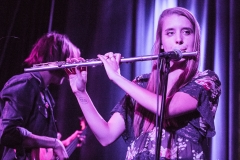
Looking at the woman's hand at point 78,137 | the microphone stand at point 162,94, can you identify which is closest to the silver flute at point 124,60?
the microphone stand at point 162,94

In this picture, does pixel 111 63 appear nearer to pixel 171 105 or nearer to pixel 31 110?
pixel 171 105

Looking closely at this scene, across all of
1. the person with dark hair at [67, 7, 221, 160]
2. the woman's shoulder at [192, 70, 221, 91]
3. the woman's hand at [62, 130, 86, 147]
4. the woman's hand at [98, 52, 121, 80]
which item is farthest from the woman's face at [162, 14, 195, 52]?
the woman's hand at [62, 130, 86, 147]

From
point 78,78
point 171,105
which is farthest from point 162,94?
point 78,78

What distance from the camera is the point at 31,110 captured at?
226cm

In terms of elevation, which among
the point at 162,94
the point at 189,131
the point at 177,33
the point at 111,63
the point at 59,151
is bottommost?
the point at 59,151

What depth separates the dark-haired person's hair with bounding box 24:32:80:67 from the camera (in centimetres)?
248

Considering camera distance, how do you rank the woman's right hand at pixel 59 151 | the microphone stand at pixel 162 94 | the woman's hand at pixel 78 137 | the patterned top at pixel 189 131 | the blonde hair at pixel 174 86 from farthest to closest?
the woman's hand at pixel 78 137 → the woman's right hand at pixel 59 151 → the blonde hair at pixel 174 86 → the patterned top at pixel 189 131 → the microphone stand at pixel 162 94

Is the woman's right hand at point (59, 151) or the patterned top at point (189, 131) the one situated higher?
the patterned top at point (189, 131)

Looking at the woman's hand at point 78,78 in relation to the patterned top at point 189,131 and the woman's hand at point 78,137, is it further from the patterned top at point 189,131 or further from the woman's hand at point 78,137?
the woman's hand at point 78,137

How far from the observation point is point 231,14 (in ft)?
7.97

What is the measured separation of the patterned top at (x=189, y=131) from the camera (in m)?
1.33

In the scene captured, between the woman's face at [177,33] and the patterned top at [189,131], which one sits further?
the woman's face at [177,33]

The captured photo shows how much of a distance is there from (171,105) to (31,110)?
1.17 metres

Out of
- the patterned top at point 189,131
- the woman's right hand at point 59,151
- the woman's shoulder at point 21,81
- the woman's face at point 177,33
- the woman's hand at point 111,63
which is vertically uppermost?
the woman's face at point 177,33
